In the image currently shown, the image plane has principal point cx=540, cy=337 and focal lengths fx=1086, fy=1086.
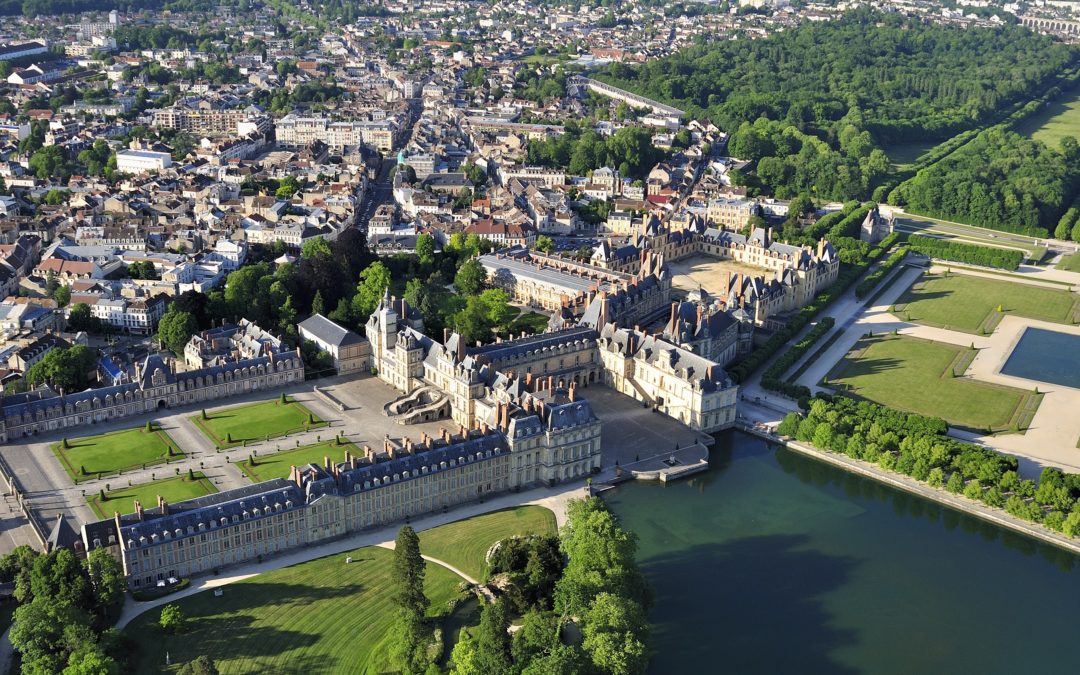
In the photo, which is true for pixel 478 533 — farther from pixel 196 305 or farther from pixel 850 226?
pixel 850 226

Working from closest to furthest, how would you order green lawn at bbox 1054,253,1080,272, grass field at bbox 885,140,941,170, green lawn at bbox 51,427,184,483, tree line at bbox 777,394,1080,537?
tree line at bbox 777,394,1080,537 → green lawn at bbox 51,427,184,483 → green lawn at bbox 1054,253,1080,272 → grass field at bbox 885,140,941,170

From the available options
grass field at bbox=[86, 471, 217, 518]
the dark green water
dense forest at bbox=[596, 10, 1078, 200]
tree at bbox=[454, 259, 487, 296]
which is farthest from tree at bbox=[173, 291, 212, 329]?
dense forest at bbox=[596, 10, 1078, 200]

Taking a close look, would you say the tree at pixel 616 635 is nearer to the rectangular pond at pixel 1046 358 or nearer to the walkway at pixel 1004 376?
the walkway at pixel 1004 376

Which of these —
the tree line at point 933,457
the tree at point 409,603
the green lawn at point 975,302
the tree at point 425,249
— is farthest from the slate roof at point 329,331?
the green lawn at point 975,302

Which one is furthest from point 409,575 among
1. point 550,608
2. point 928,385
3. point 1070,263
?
point 1070,263

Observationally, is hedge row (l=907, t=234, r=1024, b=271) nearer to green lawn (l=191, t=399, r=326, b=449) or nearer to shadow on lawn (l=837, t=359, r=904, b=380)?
shadow on lawn (l=837, t=359, r=904, b=380)

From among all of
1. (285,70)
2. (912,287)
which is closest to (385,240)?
(912,287)

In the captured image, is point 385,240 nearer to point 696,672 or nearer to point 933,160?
point 696,672
